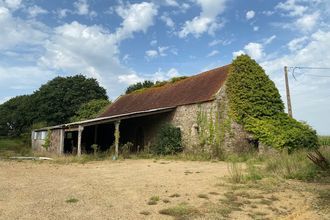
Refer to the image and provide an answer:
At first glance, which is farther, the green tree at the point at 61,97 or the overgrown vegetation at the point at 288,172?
the green tree at the point at 61,97

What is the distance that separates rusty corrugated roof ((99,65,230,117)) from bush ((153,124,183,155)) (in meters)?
1.68

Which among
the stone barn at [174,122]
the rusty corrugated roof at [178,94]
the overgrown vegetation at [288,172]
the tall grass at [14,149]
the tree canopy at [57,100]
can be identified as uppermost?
the tree canopy at [57,100]

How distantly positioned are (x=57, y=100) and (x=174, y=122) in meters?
24.7

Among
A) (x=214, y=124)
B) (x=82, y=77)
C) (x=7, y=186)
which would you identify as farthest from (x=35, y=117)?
(x=7, y=186)

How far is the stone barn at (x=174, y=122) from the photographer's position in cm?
1892

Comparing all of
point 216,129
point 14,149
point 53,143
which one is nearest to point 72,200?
point 216,129

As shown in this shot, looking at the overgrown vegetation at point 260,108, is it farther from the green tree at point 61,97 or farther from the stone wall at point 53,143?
the green tree at point 61,97

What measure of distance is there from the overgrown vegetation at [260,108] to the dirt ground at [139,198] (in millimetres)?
8276

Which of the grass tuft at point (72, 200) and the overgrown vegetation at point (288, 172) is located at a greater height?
the overgrown vegetation at point (288, 172)

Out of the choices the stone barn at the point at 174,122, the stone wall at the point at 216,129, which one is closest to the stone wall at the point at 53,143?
the stone barn at the point at 174,122

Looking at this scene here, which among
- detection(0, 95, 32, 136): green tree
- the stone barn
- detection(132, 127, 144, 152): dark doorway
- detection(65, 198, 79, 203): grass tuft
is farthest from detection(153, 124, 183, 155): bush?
detection(0, 95, 32, 136): green tree

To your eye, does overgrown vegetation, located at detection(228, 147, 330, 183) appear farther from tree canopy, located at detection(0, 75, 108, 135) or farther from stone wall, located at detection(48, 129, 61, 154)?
tree canopy, located at detection(0, 75, 108, 135)

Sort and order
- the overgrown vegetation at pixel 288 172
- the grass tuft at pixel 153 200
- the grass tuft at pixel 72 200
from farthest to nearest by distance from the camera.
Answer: the overgrown vegetation at pixel 288 172
the grass tuft at pixel 72 200
the grass tuft at pixel 153 200

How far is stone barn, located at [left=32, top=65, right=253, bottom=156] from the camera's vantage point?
62.1ft
